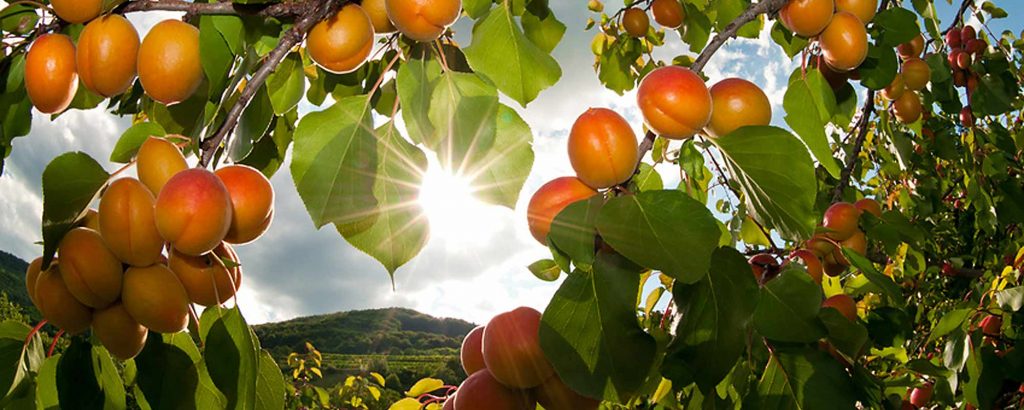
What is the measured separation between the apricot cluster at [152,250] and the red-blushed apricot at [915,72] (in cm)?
157

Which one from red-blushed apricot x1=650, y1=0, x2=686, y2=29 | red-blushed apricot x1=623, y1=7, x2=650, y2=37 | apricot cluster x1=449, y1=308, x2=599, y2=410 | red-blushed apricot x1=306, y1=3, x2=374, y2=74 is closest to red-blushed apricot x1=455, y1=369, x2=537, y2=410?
apricot cluster x1=449, y1=308, x2=599, y2=410

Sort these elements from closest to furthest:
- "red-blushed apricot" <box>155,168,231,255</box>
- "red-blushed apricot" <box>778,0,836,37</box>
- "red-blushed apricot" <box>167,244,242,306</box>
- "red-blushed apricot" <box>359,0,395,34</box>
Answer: "red-blushed apricot" <box>155,168,231,255</box> → "red-blushed apricot" <box>167,244,242,306</box> → "red-blushed apricot" <box>359,0,395,34</box> → "red-blushed apricot" <box>778,0,836,37</box>

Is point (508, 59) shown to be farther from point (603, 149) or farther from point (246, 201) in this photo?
point (246, 201)

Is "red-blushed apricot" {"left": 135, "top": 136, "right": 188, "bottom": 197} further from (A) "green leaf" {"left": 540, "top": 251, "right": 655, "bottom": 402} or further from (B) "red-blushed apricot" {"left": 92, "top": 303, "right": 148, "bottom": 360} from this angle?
(A) "green leaf" {"left": 540, "top": 251, "right": 655, "bottom": 402}

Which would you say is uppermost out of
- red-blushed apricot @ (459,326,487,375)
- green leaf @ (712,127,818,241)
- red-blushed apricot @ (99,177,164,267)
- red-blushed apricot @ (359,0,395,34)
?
red-blushed apricot @ (359,0,395,34)

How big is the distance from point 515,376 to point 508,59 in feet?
1.21

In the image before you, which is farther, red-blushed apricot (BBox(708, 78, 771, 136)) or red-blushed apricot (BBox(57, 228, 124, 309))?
red-blushed apricot (BBox(708, 78, 771, 136))

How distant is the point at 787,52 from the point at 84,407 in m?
1.41

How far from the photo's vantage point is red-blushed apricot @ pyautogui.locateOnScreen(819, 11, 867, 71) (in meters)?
1.01

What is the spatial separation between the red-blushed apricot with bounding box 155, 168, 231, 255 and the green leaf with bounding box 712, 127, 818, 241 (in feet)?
1.59

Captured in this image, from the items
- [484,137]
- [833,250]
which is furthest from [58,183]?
[833,250]

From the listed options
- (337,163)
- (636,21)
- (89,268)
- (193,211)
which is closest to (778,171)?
(337,163)

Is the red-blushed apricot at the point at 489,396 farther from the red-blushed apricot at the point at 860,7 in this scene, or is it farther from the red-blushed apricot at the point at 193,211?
the red-blushed apricot at the point at 860,7

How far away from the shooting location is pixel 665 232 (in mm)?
613
